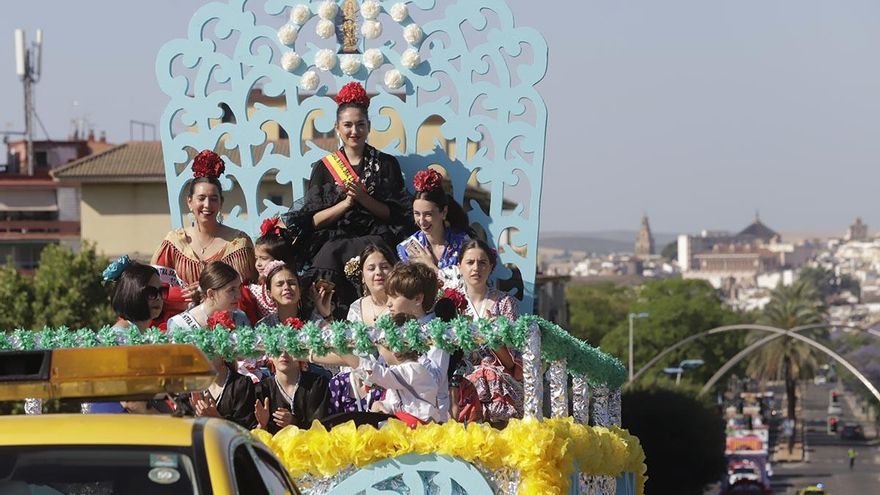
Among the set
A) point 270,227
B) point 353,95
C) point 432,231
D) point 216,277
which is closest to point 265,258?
point 270,227

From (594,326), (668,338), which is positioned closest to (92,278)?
(668,338)

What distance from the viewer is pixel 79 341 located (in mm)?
10883

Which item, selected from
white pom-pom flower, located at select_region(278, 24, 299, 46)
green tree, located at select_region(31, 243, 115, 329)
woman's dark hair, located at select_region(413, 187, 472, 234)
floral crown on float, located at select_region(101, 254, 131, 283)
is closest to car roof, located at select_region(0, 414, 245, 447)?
floral crown on float, located at select_region(101, 254, 131, 283)

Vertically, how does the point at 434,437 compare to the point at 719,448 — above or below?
above

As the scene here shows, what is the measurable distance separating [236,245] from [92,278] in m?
51.2

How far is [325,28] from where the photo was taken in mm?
15781

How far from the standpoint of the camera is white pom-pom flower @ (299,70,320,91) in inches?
618

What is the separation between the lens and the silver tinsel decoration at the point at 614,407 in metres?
14.0

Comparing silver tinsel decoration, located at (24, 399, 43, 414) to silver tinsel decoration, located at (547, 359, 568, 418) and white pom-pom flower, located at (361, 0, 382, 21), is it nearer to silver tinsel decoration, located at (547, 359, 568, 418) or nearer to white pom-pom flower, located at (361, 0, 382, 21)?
silver tinsel decoration, located at (547, 359, 568, 418)

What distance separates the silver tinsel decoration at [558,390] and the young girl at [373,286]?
1696 mm

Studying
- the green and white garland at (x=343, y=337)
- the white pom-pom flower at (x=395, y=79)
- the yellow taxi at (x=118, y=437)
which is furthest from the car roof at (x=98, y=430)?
the white pom-pom flower at (x=395, y=79)

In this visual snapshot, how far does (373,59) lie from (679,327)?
460 ft

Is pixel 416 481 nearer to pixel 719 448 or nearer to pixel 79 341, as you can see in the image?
pixel 79 341

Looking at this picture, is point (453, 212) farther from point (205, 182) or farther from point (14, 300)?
point (14, 300)
